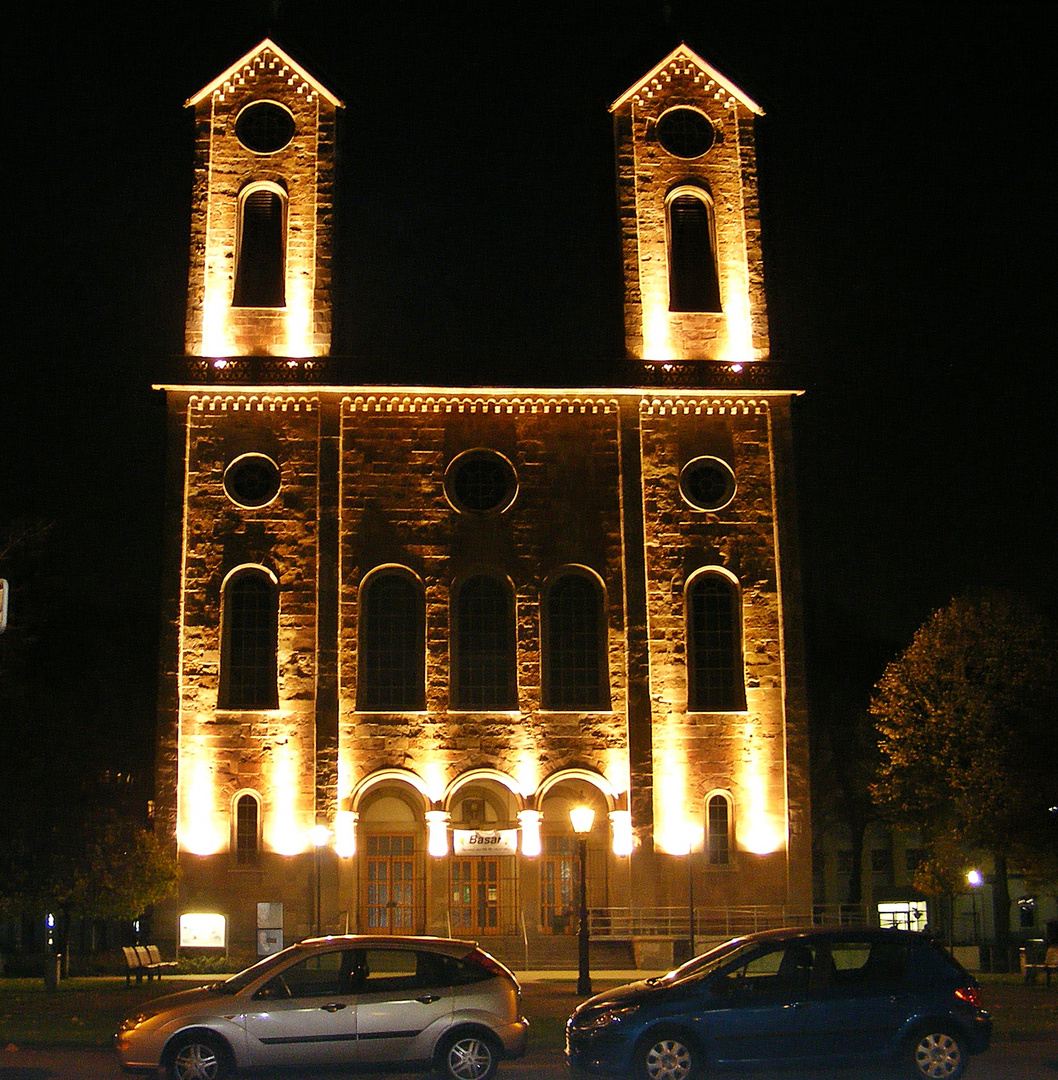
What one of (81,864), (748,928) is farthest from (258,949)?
(748,928)

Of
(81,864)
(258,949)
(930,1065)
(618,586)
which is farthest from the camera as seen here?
(618,586)

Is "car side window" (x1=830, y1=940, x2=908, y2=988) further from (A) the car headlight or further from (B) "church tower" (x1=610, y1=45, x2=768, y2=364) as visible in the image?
(B) "church tower" (x1=610, y1=45, x2=768, y2=364)

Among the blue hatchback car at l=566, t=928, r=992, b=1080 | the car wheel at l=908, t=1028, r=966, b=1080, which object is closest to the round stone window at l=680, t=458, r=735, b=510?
the blue hatchback car at l=566, t=928, r=992, b=1080

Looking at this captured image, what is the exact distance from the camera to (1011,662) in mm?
35969

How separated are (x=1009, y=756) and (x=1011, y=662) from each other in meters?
5.36

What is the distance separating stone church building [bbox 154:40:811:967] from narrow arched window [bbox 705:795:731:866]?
0.07m

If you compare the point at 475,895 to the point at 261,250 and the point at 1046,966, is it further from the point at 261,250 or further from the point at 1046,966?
the point at 261,250

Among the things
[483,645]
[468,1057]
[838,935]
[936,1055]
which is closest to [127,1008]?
[468,1057]

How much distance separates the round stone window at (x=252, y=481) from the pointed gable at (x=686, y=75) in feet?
48.7

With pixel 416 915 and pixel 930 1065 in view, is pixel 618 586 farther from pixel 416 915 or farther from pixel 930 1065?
pixel 930 1065

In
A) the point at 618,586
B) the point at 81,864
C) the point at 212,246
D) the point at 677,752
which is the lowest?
the point at 81,864

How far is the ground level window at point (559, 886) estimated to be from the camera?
36.6m

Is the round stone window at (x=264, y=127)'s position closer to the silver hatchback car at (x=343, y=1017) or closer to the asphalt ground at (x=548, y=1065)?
the asphalt ground at (x=548, y=1065)

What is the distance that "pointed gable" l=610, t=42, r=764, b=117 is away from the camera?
1665 inches
